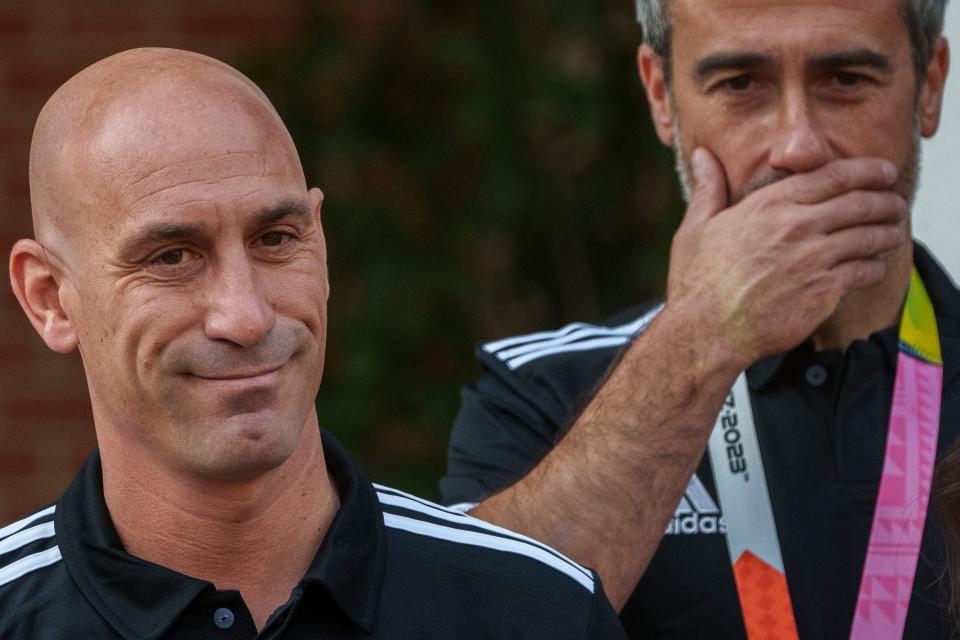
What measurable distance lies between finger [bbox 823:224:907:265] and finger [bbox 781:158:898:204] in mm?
59

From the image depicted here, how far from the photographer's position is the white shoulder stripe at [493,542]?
2.02m

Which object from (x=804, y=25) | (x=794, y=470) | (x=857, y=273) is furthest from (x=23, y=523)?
(x=804, y=25)

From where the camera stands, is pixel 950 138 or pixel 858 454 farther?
pixel 950 138

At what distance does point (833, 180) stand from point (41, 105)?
2.72 m

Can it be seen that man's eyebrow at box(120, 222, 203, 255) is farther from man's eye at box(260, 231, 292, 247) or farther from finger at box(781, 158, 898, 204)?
finger at box(781, 158, 898, 204)

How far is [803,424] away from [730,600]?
29 centimetres

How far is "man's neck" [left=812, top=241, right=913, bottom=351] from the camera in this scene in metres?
2.54

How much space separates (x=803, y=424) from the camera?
97.6 inches

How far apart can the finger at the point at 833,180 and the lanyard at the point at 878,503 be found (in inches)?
8.6

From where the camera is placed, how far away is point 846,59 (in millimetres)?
2445

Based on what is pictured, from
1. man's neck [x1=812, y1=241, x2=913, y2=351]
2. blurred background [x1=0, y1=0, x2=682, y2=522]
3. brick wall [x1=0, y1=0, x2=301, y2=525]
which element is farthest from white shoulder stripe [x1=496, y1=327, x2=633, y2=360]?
brick wall [x1=0, y1=0, x2=301, y2=525]


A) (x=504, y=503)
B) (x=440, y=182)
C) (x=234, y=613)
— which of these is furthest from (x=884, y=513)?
(x=440, y=182)

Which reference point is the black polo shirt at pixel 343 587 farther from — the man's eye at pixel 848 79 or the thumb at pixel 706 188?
the man's eye at pixel 848 79

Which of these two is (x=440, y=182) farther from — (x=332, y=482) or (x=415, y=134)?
(x=332, y=482)
